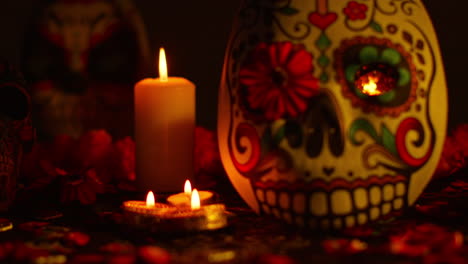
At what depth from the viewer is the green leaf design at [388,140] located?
2.20 ft

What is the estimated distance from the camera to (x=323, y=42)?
2.23 feet

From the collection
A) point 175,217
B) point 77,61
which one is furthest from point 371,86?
point 77,61

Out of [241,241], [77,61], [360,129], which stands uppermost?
[77,61]

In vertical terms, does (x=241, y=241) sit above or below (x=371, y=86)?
below

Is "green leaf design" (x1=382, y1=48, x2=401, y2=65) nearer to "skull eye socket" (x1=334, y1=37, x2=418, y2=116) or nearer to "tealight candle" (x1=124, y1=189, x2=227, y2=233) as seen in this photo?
"skull eye socket" (x1=334, y1=37, x2=418, y2=116)

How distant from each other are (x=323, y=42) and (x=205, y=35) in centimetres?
64

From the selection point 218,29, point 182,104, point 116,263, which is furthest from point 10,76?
point 218,29

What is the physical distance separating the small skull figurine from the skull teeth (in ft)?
0.96

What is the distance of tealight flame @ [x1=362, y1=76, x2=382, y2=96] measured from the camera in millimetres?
689

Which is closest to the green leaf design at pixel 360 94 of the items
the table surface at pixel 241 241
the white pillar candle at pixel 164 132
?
the table surface at pixel 241 241

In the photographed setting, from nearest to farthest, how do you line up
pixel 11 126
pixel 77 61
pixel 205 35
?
1. pixel 11 126
2. pixel 77 61
3. pixel 205 35

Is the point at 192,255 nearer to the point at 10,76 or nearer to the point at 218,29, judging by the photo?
the point at 10,76

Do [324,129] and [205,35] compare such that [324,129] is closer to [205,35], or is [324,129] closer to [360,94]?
[360,94]

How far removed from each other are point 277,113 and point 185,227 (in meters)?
Result: 0.14
